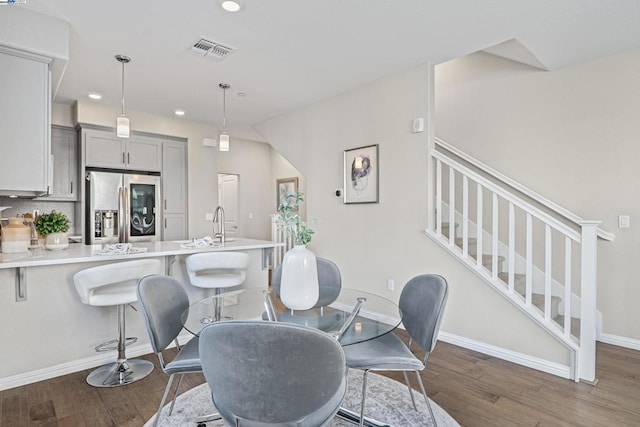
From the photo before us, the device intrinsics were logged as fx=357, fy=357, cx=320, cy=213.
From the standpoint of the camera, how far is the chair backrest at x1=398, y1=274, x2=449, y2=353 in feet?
6.07

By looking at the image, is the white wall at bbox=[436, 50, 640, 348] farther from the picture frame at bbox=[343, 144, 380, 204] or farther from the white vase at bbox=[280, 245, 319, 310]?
the white vase at bbox=[280, 245, 319, 310]

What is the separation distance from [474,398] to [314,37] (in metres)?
2.93

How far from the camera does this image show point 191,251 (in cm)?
323

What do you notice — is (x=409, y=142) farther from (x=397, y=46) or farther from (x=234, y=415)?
(x=234, y=415)

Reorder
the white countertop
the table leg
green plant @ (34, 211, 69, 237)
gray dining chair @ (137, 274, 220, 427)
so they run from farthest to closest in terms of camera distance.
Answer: green plant @ (34, 211, 69, 237)
the white countertop
the table leg
gray dining chair @ (137, 274, 220, 427)

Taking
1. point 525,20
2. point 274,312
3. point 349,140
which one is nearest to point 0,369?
point 274,312

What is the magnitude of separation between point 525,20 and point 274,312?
2.75m

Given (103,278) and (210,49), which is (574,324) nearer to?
(103,278)

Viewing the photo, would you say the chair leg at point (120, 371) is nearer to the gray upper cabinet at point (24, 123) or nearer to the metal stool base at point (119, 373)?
→ the metal stool base at point (119, 373)

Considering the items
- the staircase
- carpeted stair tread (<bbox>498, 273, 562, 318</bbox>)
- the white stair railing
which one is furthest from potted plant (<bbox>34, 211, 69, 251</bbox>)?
carpeted stair tread (<bbox>498, 273, 562, 318</bbox>)

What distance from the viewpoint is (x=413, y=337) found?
2.09 metres

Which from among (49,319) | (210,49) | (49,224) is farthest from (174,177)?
(49,319)

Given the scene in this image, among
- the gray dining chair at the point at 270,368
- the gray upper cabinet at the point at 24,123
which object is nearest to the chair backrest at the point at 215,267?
the gray upper cabinet at the point at 24,123

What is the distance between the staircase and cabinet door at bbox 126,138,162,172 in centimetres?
401
